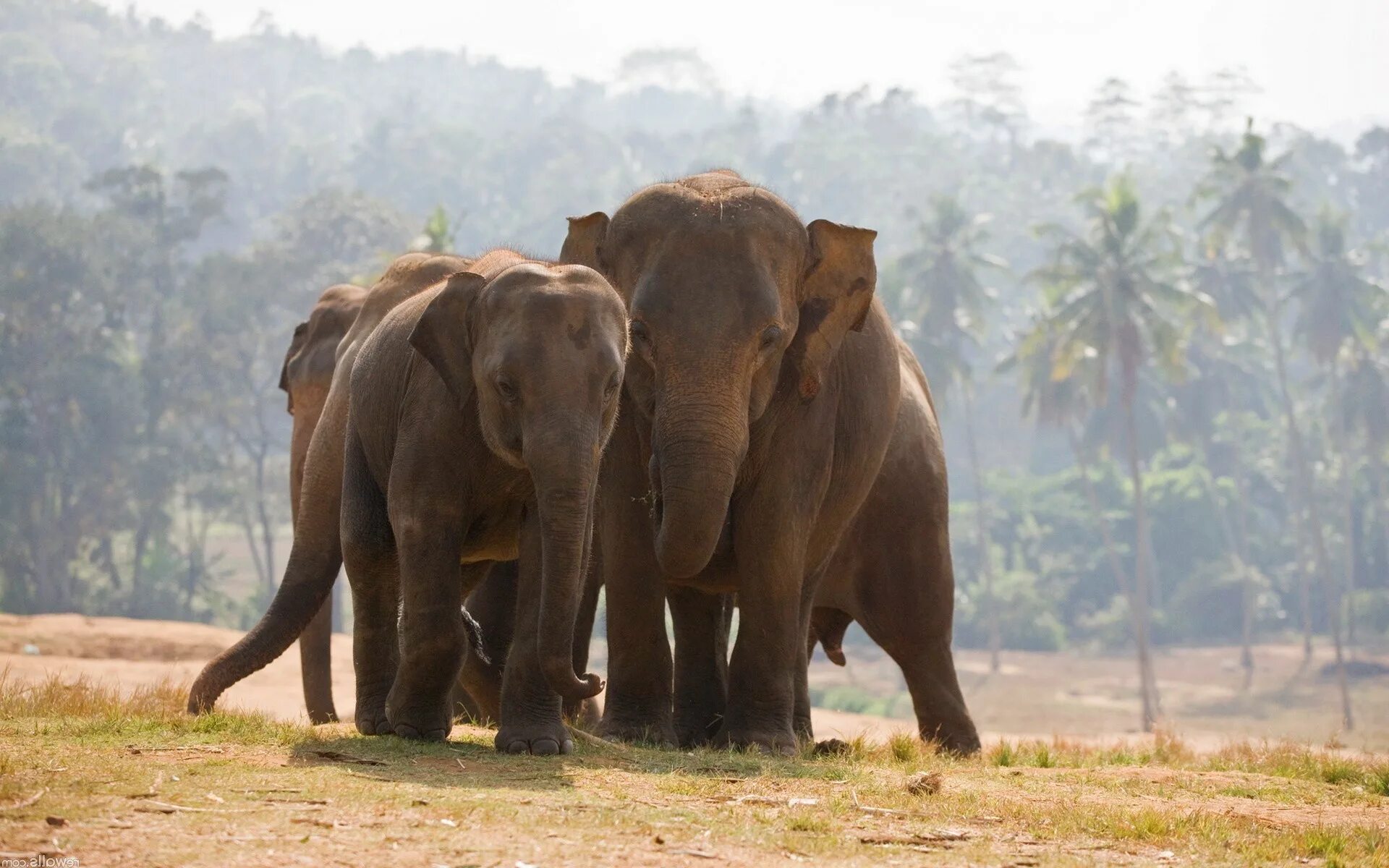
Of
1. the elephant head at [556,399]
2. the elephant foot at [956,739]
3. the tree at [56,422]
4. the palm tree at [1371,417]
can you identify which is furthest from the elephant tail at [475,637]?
the palm tree at [1371,417]

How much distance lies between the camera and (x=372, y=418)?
7105mm

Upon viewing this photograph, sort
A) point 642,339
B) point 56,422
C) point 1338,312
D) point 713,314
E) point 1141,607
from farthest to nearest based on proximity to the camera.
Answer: point 1338,312 < point 56,422 < point 1141,607 < point 642,339 < point 713,314

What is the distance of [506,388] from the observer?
6.16m

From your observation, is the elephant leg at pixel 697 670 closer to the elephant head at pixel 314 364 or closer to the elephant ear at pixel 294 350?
the elephant head at pixel 314 364

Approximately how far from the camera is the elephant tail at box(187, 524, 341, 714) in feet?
27.3

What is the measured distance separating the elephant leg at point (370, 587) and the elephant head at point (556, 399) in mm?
969

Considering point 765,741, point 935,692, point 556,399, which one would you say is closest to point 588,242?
point 556,399

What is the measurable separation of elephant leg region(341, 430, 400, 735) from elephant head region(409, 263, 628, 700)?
0.97 metres

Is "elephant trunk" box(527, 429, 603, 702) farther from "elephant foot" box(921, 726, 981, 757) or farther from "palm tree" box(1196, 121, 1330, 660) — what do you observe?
"palm tree" box(1196, 121, 1330, 660)

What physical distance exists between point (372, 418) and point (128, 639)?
20.0 m

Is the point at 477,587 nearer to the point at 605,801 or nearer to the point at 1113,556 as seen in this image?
the point at 605,801

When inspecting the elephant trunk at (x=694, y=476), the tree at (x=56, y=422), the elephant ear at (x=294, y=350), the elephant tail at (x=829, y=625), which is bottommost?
the elephant tail at (x=829, y=625)

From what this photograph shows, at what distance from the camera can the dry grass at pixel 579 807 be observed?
177 inches

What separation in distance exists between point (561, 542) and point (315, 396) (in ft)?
17.5
